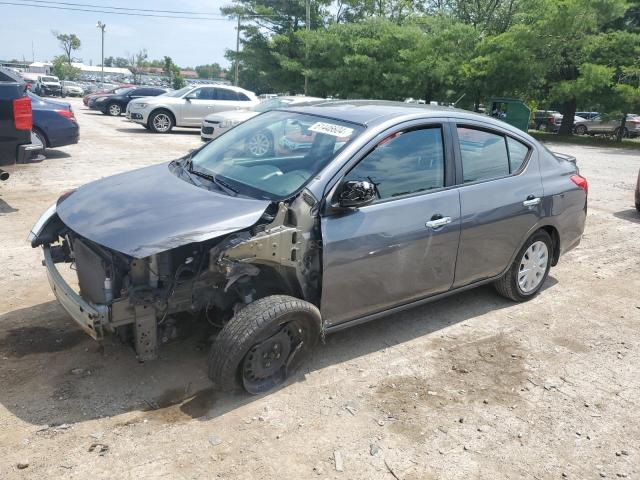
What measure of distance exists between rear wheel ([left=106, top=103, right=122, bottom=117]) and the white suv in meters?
6.67

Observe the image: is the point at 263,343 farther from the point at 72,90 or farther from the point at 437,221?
the point at 72,90

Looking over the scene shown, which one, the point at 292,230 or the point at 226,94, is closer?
the point at 292,230

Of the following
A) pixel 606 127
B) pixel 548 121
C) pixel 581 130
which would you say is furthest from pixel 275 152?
pixel 548 121

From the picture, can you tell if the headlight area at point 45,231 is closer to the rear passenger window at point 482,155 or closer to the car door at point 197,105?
the rear passenger window at point 482,155

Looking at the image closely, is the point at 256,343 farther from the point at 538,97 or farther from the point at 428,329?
the point at 538,97

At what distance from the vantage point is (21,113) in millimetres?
7098

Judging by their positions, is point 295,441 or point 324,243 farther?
point 324,243

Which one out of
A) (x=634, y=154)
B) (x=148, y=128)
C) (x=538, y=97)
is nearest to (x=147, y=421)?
(x=148, y=128)

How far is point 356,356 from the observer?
405 cm

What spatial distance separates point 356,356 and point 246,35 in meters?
39.0

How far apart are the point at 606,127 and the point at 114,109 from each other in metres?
23.8

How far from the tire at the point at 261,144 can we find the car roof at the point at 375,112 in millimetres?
345

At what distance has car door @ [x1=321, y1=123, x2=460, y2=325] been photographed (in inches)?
142

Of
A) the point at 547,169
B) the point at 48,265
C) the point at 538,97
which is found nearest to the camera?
the point at 48,265
